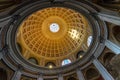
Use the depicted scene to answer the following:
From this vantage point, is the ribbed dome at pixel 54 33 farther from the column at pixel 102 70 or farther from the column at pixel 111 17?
the column at pixel 111 17

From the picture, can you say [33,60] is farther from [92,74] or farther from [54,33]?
[92,74]

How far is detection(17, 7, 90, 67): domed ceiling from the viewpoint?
29.2 m

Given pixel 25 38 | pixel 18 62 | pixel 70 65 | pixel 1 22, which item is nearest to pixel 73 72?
pixel 70 65

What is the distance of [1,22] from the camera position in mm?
18391

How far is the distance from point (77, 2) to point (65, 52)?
39.4 feet

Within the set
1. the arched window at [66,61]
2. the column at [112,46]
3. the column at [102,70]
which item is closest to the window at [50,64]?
the arched window at [66,61]

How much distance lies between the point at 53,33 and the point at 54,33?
6.3 inches

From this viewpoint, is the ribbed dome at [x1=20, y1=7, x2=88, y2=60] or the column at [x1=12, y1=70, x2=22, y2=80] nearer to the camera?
the column at [x1=12, y1=70, x2=22, y2=80]

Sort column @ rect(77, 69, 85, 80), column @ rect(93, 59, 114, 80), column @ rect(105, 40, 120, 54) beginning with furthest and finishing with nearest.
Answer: column @ rect(77, 69, 85, 80), column @ rect(93, 59, 114, 80), column @ rect(105, 40, 120, 54)

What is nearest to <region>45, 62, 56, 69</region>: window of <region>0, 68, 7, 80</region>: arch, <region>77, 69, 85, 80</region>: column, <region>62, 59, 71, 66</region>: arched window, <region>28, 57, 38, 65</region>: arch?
<region>62, 59, 71, 66</region>: arched window

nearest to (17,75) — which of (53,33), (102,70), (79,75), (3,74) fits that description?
(3,74)

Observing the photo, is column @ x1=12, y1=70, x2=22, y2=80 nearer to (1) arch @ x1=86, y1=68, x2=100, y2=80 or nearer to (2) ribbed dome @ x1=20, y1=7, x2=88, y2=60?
(2) ribbed dome @ x1=20, y1=7, x2=88, y2=60

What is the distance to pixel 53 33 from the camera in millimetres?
33031

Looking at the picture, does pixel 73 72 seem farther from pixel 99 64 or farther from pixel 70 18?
pixel 70 18
